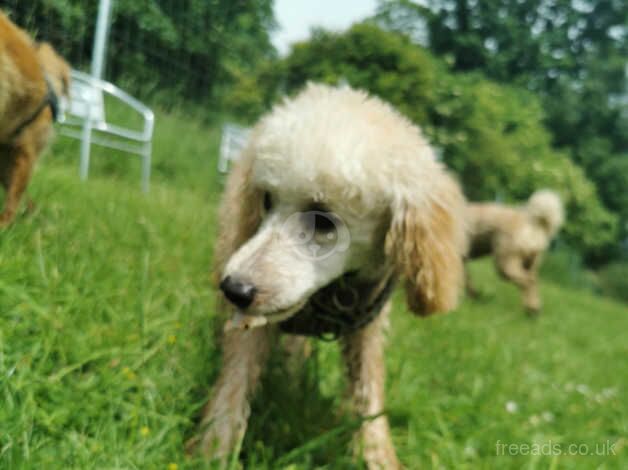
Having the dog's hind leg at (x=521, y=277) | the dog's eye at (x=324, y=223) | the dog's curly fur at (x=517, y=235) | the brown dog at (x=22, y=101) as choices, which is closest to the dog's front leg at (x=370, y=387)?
the dog's eye at (x=324, y=223)

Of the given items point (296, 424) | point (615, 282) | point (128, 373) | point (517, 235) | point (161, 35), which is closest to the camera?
point (128, 373)

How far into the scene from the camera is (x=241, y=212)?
1.74 meters

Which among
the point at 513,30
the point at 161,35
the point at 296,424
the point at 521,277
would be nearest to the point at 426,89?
the point at 513,30

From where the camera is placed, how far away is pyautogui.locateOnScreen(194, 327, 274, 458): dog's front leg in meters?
1.48

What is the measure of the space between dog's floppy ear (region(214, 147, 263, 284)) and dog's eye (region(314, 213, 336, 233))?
0.84 feet

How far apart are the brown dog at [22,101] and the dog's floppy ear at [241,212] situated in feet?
2.44

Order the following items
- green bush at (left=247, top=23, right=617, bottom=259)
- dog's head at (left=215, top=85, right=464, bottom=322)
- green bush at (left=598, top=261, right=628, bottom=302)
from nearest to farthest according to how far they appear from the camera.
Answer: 1. dog's head at (left=215, top=85, right=464, bottom=322)
2. green bush at (left=247, top=23, right=617, bottom=259)
3. green bush at (left=598, top=261, right=628, bottom=302)

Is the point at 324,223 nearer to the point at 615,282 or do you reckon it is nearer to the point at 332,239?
the point at 332,239

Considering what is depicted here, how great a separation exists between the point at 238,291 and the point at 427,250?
61 centimetres

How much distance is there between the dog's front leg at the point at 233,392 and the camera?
1481 millimetres

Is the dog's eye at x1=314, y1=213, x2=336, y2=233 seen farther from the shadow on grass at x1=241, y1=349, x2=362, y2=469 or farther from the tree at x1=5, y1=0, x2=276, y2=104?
the tree at x1=5, y1=0, x2=276, y2=104

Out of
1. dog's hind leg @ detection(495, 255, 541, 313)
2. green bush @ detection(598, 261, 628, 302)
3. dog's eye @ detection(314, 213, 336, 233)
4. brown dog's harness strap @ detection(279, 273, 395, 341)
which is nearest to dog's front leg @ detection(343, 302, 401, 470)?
brown dog's harness strap @ detection(279, 273, 395, 341)

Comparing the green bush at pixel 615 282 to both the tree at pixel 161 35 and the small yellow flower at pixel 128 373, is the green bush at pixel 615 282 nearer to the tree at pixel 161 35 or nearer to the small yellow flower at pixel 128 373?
the tree at pixel 161 35

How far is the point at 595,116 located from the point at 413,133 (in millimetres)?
16640
